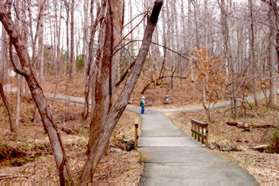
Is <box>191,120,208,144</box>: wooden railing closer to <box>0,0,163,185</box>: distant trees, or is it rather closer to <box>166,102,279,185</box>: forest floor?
<box>166,102,279,185</box>: forest floor

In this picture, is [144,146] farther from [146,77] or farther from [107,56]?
[146,77]

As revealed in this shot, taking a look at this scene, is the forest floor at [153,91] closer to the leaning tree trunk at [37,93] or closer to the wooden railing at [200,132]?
the wooden railing at [200,132]

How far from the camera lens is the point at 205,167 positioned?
9398 millimetres

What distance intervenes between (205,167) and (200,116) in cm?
1761

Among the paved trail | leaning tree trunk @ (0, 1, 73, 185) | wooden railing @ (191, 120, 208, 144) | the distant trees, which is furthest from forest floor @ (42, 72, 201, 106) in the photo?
leaning tree trunk @ (0, 1, 73, 185)

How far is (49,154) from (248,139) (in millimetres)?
9657

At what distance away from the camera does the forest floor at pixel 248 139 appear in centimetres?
917

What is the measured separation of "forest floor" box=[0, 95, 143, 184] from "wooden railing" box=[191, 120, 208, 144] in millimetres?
2823

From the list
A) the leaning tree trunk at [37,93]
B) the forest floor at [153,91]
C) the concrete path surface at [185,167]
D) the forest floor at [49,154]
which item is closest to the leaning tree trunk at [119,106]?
the leaning tree trunk at [37,93]

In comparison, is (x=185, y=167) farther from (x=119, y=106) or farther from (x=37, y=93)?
(x=37, y=93)

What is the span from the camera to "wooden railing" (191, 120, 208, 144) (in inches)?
555

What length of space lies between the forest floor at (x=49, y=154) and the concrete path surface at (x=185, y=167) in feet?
1.39

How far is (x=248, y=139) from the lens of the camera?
1780 cm

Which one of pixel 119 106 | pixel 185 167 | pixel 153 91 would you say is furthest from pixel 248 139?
pixel 153 91
